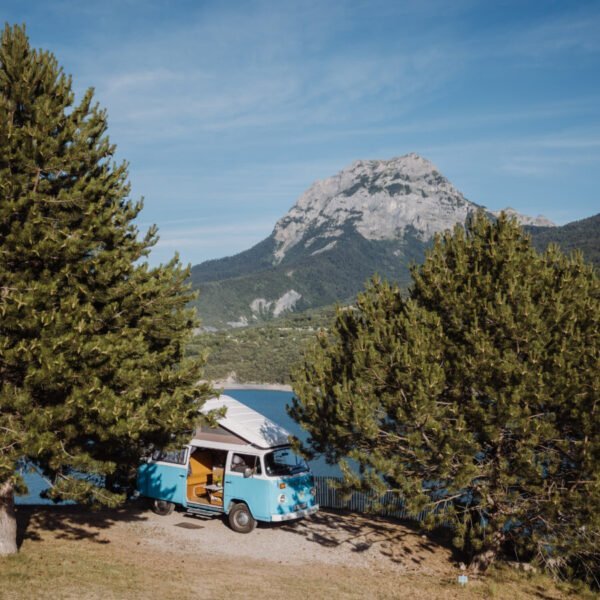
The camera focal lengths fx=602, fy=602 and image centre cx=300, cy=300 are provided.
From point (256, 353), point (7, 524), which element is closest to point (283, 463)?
point (7, 524)

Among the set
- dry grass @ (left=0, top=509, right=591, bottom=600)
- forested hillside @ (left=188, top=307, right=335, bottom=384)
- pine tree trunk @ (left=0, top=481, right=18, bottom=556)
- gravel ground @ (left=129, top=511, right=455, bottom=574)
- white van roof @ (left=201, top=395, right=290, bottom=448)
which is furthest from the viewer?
forested hillside @ (left=188, top=307, right=335, bottom=384)

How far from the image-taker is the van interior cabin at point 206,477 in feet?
59.2

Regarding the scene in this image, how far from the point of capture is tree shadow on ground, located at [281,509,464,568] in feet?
54.7

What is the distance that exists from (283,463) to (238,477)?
1.32 m

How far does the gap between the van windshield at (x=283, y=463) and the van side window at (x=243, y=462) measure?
0.31 metres

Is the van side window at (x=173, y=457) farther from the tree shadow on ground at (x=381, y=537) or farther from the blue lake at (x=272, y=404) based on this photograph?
the blue lake at (x=272, y=404)

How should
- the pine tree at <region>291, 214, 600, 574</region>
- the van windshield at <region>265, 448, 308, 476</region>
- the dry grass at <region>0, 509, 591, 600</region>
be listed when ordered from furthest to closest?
the van windshield at <region>265, 448, 308, 476</region>, the pine tree at <region>291, 214, 600, 574</region>, the dry grass at <region>0, 509, 591, 600</region>

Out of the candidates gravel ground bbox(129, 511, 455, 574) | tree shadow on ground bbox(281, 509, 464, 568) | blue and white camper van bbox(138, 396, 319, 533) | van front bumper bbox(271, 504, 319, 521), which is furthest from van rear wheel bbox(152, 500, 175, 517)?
van front bumper bbox(271, 504, 319, 521)

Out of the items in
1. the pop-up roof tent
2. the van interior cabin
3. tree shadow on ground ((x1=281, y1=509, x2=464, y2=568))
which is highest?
the pop-up roof tent

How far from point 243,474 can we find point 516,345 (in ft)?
26.5

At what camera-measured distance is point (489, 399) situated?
14305mm

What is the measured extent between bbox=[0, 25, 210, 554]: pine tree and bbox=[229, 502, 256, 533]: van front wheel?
12.6 ft

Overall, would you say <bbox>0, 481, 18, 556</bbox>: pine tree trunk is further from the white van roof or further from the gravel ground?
the white van roof

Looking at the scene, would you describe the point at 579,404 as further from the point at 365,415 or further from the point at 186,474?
the point at 186,474
